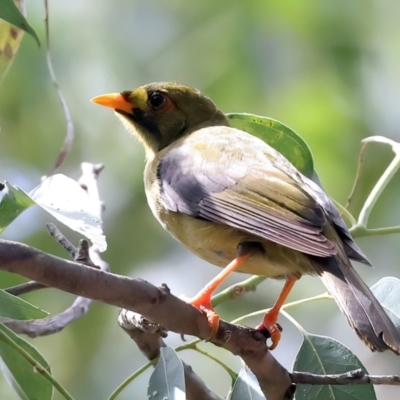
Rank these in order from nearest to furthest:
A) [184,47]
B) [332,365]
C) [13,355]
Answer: [13,355]
[332,365]
[184,47]

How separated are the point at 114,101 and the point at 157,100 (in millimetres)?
280

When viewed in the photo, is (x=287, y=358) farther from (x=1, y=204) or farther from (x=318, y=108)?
(x=1, y=204)

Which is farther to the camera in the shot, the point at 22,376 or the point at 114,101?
the point at 114,101

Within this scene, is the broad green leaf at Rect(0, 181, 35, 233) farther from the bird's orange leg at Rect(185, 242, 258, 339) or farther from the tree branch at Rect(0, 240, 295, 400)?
the bird's orange leg at Rect(185, 242, 258, 339)

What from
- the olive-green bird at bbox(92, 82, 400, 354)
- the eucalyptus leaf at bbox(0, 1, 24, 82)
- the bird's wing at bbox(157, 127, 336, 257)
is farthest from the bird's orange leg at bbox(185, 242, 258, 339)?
the eucalyptus leaf at bbox(0, 1, 24, 82)

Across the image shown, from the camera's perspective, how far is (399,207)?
20.2 feet

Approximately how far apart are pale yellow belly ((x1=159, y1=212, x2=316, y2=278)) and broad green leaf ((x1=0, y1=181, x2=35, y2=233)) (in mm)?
1196

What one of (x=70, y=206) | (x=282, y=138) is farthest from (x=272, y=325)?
(x=70, y=206)

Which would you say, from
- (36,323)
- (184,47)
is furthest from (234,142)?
(184,47)

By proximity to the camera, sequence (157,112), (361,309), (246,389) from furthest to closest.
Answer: (157,112) < (246,389) < (361,309)

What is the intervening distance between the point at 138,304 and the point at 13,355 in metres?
0.64

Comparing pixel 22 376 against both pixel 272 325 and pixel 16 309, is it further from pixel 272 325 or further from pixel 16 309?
pixel 272 325

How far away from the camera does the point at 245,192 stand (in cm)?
331

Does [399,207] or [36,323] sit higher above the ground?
[36,323]
